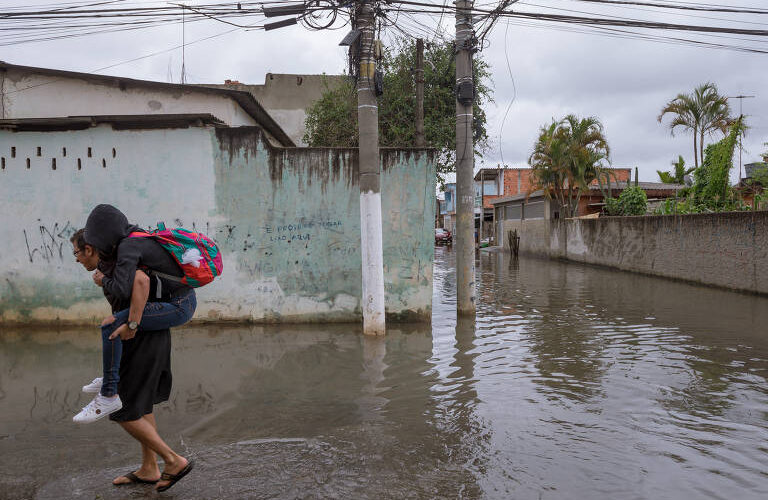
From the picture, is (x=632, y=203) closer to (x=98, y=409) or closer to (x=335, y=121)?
(x=335, y=121)

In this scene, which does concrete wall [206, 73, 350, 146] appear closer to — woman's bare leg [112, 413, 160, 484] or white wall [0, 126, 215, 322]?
white wall [0, 126, 215, 322]

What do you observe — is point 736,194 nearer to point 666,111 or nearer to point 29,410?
point 666,111

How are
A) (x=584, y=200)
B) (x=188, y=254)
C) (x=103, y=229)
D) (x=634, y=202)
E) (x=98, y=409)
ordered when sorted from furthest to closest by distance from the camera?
(x=584, y=200), (x=634, y=202), (x=188, y=254), (x=103, y=229), (x=98, y=409)

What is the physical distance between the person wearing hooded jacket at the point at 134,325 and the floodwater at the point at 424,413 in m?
0.49

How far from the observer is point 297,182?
28.5 ft

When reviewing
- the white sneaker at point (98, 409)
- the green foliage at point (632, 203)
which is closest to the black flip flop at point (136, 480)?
the white sneaker at point (98, 409)

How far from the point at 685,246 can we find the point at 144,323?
15036 mm

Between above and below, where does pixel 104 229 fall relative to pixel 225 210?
below

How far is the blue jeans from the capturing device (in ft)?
10.5

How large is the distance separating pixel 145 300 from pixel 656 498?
3.20 meters

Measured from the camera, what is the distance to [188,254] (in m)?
3.40

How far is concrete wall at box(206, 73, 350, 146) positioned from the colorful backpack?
22827 millimetres

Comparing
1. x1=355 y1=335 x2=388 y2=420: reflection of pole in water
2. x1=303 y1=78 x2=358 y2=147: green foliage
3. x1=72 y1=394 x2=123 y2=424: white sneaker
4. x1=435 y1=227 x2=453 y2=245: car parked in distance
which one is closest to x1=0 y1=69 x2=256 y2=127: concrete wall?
x1=355 y1=335 x2=388 y2=420: reflection of pole in water

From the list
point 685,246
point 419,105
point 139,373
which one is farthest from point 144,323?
point 685,246
